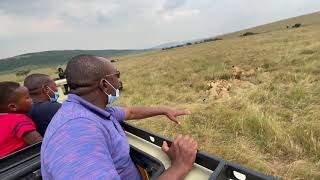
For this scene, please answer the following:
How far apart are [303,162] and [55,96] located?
3.25 m

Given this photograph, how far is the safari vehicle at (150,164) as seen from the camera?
6.99ft

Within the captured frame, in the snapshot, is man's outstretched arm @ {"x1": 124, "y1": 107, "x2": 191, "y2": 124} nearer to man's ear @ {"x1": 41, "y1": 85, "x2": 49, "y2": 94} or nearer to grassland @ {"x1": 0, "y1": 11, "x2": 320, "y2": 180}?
man's ear @ {"x1": 41, "y1": 85, "x2": 49, "y2": 94}

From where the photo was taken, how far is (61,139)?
5.68 feet

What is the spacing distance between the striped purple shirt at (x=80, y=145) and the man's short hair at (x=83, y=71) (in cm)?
9

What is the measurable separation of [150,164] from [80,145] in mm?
854

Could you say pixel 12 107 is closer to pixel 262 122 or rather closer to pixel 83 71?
pixel 83 71

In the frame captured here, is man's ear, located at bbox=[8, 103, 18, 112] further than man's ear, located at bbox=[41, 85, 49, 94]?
No

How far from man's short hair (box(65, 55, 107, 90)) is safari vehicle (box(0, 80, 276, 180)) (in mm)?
689

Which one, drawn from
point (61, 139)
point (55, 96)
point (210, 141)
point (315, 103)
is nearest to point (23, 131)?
point (55, 96)

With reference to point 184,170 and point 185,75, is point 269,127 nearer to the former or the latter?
point 184,170

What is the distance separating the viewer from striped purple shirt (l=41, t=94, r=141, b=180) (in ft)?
5.40

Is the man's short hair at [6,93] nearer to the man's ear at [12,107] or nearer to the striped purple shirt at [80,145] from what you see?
the man's ear at [12,107]

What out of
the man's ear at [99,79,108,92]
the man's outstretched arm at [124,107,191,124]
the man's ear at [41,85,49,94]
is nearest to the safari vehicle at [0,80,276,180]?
the man's outstretched arm at [124,107,191,124]

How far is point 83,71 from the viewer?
6.98ft
